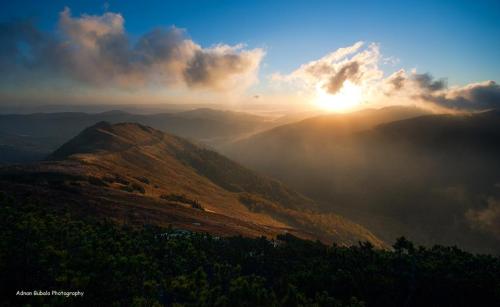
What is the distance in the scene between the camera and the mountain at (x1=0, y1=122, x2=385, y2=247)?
5794 cm

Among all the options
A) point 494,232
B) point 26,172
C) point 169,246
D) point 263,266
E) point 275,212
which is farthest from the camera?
point 494,232

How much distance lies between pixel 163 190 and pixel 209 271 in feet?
232

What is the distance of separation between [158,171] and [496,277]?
112589 millimetres

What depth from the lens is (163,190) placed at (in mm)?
99312

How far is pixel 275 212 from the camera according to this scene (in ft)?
415

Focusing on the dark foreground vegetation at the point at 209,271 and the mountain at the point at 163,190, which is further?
the mountain at the point at 163,190

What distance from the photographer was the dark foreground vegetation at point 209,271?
2314 cm

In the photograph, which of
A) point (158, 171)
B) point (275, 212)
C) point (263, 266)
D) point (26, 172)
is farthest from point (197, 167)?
point (263, 266)

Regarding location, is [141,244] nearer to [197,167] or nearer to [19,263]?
[19,263]

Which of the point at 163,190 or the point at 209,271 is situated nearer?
the point at 209,271

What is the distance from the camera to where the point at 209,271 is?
1280 inches

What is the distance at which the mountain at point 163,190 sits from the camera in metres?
57.9

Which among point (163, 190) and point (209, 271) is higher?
point (209, 271)

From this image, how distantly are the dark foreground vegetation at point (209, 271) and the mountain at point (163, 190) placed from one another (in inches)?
535
